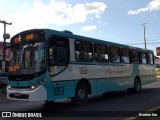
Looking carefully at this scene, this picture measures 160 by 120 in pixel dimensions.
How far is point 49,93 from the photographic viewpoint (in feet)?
37.1

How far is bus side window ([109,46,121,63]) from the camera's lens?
16.3m

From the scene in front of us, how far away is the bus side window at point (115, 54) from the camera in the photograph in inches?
642

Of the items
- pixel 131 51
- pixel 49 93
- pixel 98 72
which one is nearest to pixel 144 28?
pixel 131 51

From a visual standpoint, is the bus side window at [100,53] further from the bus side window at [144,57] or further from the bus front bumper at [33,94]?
the bus side window at [144,57]

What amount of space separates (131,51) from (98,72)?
4.88 metres

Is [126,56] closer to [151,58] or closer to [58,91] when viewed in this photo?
[151,58]

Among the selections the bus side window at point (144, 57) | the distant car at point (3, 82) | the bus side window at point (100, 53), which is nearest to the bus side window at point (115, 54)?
the bus side window at point (100, 53)

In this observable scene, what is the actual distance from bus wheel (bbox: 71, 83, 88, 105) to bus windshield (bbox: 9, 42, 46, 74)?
2.66 m

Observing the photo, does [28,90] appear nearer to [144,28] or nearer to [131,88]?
[131,88]

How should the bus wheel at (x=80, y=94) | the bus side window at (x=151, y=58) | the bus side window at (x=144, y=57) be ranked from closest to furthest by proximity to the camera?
the bus wheel at (x=80, y=94)
the bus side window at (x=144, y=57)
the bus side window at (x=151, y=58)

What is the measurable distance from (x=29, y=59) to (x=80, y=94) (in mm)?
3221

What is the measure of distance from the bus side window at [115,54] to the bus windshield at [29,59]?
5.76 m

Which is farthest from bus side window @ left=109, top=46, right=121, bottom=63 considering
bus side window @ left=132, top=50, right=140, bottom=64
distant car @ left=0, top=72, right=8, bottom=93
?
distant car @ left=0, top=72, right=8, bottom=93

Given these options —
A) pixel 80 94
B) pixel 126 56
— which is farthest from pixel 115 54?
pixel 80 94
